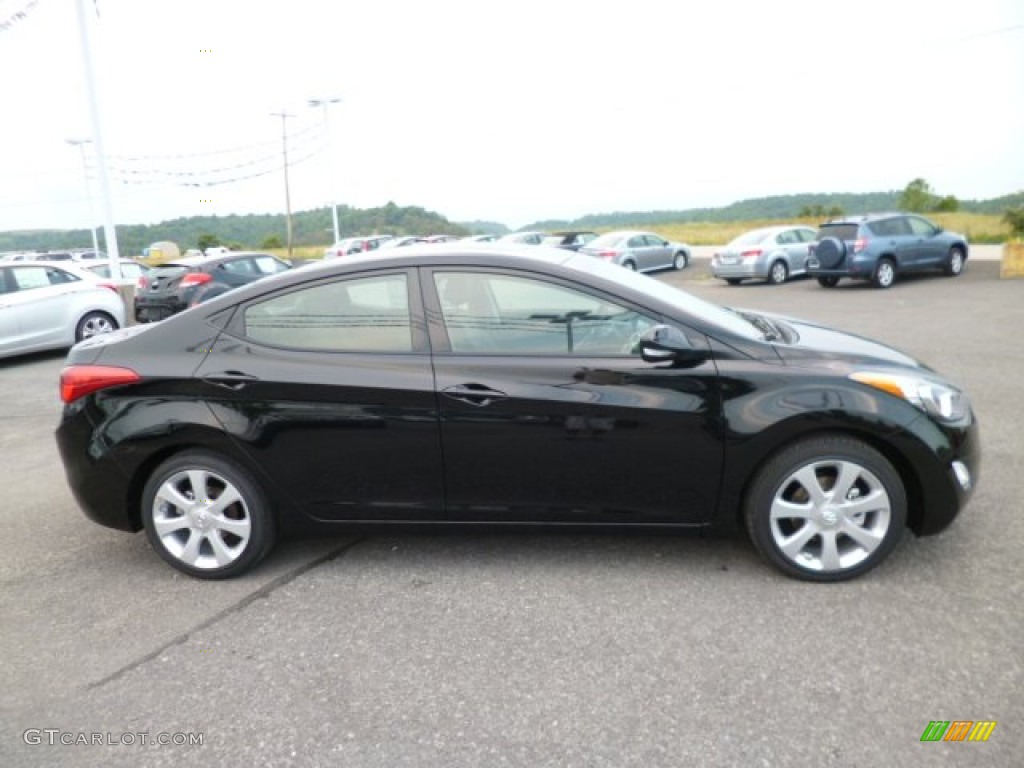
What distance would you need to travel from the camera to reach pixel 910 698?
2.57 m

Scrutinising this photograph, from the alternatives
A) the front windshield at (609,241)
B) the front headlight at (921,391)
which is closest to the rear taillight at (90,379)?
the front headlight at (921,391)

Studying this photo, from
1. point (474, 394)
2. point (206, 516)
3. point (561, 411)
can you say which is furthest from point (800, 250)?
point (206, 516)

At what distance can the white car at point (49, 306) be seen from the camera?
33.7 ft

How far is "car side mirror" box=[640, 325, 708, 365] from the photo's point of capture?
10.7 ft

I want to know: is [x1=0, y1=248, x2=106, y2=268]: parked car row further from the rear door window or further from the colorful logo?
the colorful logo

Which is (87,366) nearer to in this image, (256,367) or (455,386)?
(256,367)

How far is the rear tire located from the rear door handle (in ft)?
51.0

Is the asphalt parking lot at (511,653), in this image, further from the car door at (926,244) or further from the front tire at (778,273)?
the front tire at (778,273)

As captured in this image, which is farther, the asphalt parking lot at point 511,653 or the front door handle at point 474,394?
the front door handle at point 474,394

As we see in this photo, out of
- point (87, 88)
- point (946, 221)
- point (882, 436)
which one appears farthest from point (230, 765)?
point (946, 221)

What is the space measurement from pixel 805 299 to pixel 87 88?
14803 millimetres

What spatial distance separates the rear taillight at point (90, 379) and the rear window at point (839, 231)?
15868 millimetres

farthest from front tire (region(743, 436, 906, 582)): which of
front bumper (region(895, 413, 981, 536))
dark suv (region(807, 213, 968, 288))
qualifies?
dark suv (region(807, 213, 968, 288))

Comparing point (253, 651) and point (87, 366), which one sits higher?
point (87, 366)
